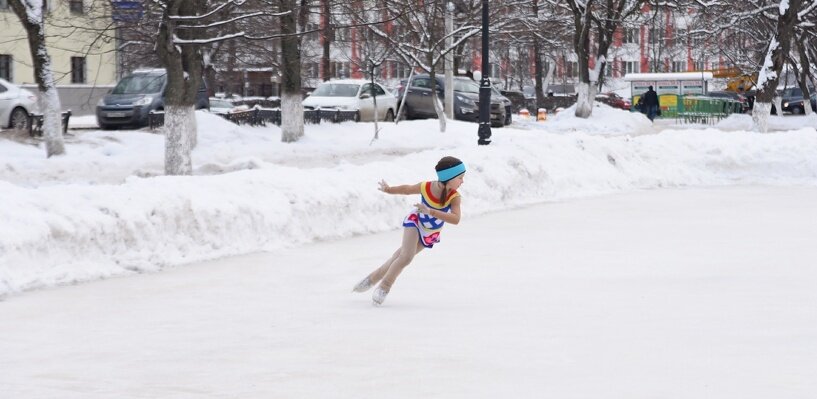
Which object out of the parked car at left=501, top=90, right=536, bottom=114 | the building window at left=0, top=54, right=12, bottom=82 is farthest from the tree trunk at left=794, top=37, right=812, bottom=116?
the building window at left=0, top=54, right=12, bottom=82

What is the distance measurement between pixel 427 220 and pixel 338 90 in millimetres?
27955

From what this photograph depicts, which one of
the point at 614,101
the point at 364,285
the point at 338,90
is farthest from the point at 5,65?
the point at 364,285

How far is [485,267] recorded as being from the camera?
39.7 ft

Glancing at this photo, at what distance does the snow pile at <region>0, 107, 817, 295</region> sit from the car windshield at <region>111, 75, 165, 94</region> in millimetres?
3278

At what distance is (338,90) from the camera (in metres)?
37.2

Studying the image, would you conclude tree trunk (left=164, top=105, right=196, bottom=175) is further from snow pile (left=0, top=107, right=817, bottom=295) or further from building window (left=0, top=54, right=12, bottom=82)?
building window (left=0, top=54, right=12, bottom=82)

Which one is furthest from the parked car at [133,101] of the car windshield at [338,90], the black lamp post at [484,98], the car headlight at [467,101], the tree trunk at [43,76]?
the car headlight at [467,101]

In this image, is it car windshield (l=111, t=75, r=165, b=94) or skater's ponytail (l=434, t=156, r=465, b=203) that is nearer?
skater's ponytail (l=434, t=156, r=465, b=203)

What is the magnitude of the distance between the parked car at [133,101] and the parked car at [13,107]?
2.44 metres

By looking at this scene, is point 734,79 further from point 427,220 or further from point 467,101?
point 427,220

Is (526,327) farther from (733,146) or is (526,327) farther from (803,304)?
(733,146)

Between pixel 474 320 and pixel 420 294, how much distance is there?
4.98ft

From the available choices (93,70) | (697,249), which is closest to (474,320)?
(697,249)

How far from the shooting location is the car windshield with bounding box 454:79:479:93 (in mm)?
40188
